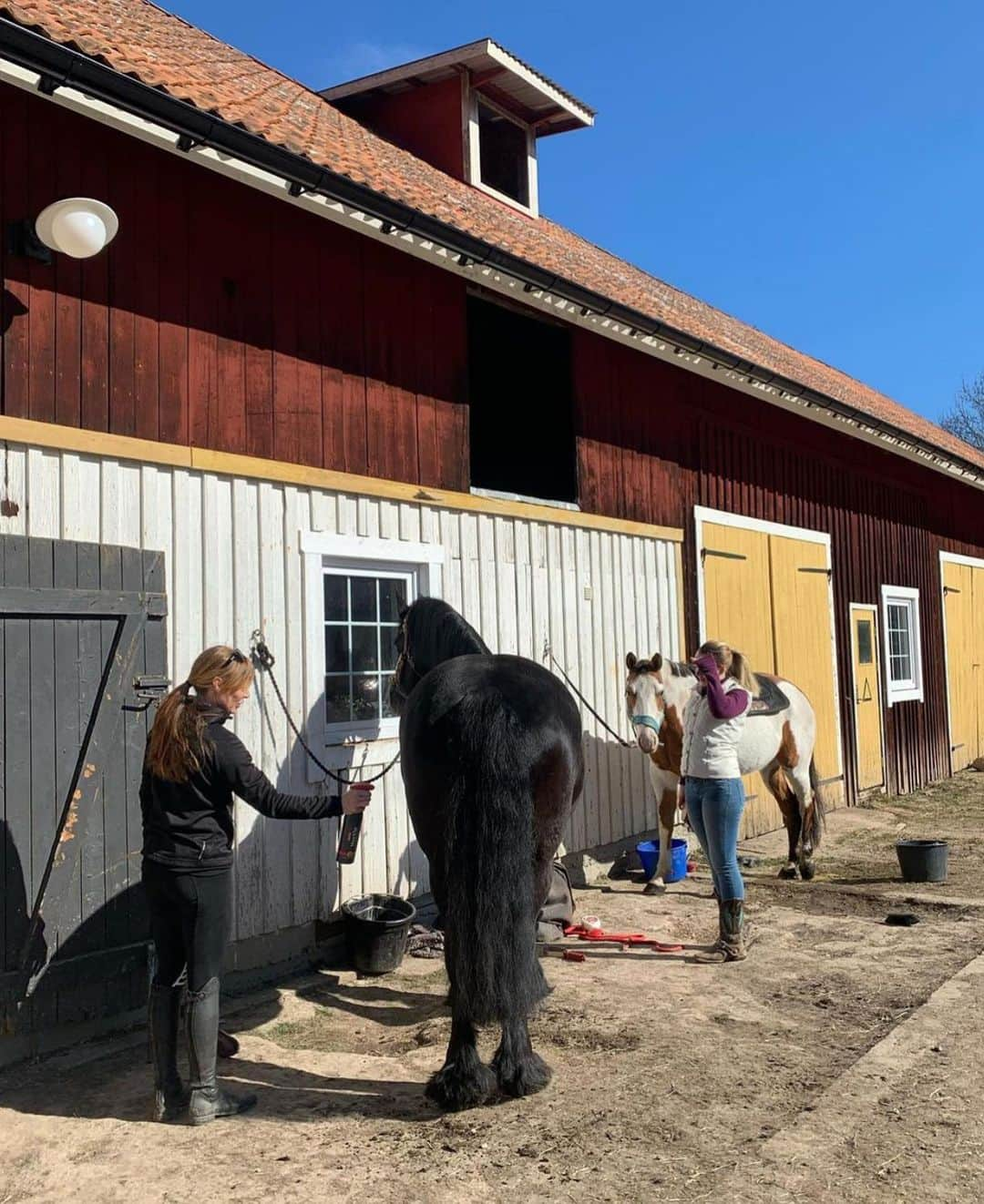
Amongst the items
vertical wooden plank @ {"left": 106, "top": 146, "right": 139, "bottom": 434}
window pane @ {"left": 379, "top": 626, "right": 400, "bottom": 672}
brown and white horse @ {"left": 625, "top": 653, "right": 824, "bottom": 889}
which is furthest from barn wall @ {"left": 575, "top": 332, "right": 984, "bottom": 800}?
vertical wooden plank @ {"left": 106, "top": 146, "right": 139, "bottom": 434}

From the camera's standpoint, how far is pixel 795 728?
8.61 meters

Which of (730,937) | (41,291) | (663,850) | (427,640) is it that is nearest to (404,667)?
(427,640)

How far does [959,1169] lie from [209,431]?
4.59m

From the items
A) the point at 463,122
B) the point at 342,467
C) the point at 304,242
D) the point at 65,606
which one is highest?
the point at 463,122

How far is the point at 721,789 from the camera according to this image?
18.8ft

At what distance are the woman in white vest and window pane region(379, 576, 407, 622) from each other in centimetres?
192

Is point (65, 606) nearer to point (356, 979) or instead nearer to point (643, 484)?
point (356, 979)

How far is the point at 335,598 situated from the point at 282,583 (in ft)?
1.71

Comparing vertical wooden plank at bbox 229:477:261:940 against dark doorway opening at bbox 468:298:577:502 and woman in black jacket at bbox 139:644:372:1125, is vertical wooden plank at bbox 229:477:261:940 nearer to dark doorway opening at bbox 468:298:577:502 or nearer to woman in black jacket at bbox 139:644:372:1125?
woman in black jacket at bbox 139:644:372:1125

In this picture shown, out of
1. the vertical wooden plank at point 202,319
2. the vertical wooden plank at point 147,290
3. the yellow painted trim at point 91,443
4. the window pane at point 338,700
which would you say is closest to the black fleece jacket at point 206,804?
the yellow painted trim at point 91,443

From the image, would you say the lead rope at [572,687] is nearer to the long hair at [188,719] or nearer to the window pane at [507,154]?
the long hair at [188,719]

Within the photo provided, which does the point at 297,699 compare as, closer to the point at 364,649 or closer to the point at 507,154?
the point at 364,649

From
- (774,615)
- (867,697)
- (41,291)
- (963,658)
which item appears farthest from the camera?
(963,658)

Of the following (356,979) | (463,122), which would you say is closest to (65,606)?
(356,979)
